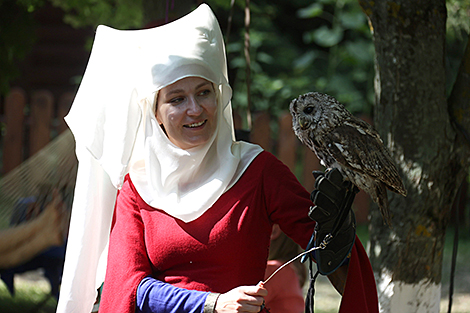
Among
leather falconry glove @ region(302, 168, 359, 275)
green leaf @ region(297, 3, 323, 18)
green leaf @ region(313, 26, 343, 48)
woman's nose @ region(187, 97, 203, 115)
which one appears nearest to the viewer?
leather falconry glove @ region(302, 168, 359, 275)

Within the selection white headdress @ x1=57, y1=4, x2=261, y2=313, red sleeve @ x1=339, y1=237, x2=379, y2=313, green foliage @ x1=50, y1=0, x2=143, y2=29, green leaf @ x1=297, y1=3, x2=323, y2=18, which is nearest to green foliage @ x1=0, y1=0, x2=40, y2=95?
green foliage @ x1=50, y1=0, x2=143, y2=29

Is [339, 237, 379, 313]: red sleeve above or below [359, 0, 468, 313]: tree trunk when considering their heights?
below

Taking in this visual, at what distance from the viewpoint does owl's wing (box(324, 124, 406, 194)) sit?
1.53 meters

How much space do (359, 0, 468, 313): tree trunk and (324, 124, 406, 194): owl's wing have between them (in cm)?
62

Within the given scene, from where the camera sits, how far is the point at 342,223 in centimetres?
155

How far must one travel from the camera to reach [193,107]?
1.75 metres

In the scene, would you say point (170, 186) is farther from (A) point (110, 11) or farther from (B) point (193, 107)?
(A) point (110, 11)

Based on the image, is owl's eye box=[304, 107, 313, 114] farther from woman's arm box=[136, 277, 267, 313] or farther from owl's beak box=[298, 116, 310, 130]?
woman's arm box=[136, 277, 267, 313]

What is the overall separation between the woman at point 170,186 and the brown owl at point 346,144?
19 cm

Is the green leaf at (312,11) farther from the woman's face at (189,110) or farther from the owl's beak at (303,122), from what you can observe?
the owl's beak at (303,122)

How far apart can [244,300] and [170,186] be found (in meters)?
0.52

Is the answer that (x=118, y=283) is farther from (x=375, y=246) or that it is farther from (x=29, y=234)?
(x=29, y=234)

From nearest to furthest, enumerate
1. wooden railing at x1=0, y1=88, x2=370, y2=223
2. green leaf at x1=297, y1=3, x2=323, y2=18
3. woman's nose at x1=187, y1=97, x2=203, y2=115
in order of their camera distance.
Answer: woman's nose at x1=187, y1=97, x2=203, y2=115 → wooden railing at x1=0, y1=88, x2=370, y2=223 → green leaf at x1=297, y1=3, x2=323, y2=18

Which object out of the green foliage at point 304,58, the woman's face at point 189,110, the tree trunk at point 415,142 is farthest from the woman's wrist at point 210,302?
the green foliage at point 304,58
